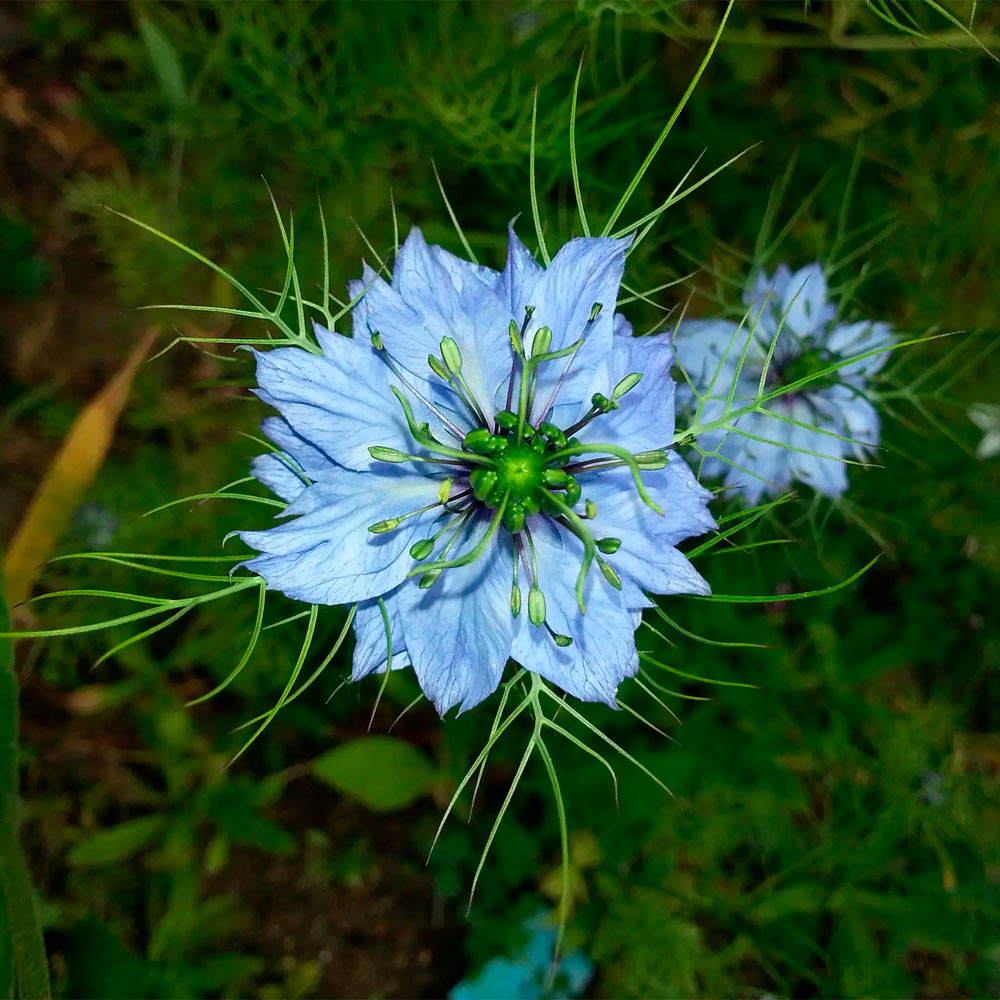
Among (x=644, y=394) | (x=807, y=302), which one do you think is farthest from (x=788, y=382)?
(x=644, y=394)

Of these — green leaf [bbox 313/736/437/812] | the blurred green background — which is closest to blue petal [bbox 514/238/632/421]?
the blurred green background

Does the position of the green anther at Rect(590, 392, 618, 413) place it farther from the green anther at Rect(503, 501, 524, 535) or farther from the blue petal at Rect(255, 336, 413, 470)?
the blue petal at Rect(255, 336, 413, 470)

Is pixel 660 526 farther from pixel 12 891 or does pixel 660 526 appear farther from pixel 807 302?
pixel 12 891

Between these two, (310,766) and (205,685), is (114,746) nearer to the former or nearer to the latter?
(205,685)

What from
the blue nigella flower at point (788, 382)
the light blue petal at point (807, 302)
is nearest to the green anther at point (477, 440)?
the blue nigella flower at point (788, 382)

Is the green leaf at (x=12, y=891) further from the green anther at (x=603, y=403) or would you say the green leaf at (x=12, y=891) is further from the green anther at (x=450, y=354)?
the green anther at (x=603, y=403)

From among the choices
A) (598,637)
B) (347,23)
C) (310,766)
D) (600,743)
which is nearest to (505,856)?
(600,743)
